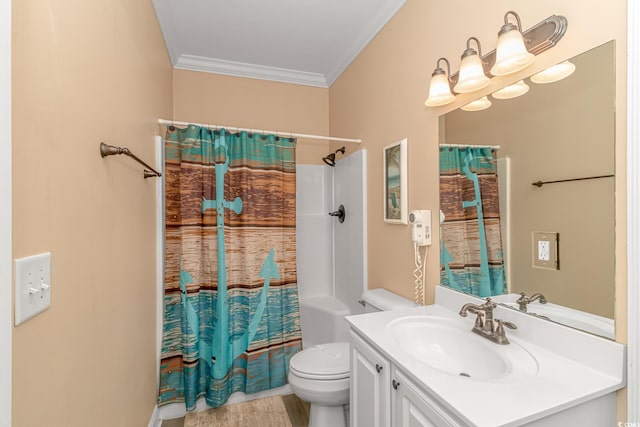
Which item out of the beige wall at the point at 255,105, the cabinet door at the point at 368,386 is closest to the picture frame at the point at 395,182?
the cabinet door at the point at 368,386

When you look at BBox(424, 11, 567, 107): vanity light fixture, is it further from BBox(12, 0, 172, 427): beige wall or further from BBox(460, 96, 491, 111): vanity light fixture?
BBox(12, 0, 172, 427): beige wall

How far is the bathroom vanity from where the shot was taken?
739 mm

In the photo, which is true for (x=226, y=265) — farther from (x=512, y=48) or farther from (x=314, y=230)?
(x=512, y=48)

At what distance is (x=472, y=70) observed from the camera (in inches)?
47.9

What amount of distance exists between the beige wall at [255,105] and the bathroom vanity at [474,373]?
1978mm

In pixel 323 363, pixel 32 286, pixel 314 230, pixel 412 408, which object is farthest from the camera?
pixel 314 230

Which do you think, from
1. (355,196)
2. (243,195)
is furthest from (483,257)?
(243,195)

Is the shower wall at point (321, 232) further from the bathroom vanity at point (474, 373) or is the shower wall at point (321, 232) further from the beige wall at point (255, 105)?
the bathroom vanity at point (474, 373)

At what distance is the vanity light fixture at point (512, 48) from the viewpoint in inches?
41.4

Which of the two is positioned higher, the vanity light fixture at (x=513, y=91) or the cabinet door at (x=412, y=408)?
the vanity light fixture at (x=513, y=91)

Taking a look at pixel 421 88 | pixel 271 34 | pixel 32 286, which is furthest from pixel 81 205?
pixel 271 34

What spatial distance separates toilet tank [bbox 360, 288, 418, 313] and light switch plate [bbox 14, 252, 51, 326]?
1418 millimetres

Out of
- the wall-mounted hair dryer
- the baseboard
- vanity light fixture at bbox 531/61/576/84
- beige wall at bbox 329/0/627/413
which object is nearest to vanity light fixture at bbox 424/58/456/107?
beige wall at bbox 329/0/627/413

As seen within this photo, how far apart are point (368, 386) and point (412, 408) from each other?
0.96 ft
